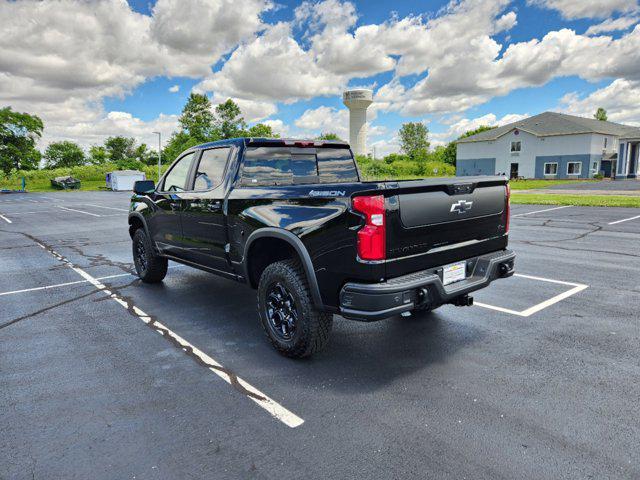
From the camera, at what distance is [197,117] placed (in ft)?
212

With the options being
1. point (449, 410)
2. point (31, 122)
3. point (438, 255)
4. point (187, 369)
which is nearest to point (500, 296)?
point (438, 255)

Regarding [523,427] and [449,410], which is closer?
[523,427]

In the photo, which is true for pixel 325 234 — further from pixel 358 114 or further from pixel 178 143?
pixel 358 114

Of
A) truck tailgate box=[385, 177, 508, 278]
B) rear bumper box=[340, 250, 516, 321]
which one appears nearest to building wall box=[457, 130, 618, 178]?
truck tailgate box=[385, 177, 508, 278]

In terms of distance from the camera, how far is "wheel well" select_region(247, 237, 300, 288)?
402 centimetres

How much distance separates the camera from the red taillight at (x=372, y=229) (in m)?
3.09

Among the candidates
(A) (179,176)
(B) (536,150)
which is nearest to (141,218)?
(A) (179,176)

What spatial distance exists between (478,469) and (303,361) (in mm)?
1749

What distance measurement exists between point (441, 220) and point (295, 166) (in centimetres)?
199

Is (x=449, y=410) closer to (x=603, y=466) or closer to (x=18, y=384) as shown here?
(x=603, y=466)

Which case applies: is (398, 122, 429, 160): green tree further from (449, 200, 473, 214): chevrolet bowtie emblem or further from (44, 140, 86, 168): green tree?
(449, 200, 473, 214): chevrolet bowtie emblem

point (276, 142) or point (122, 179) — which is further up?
point (276, 142)

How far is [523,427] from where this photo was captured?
2.81 metres

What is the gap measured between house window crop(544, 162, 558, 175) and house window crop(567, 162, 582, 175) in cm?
122
